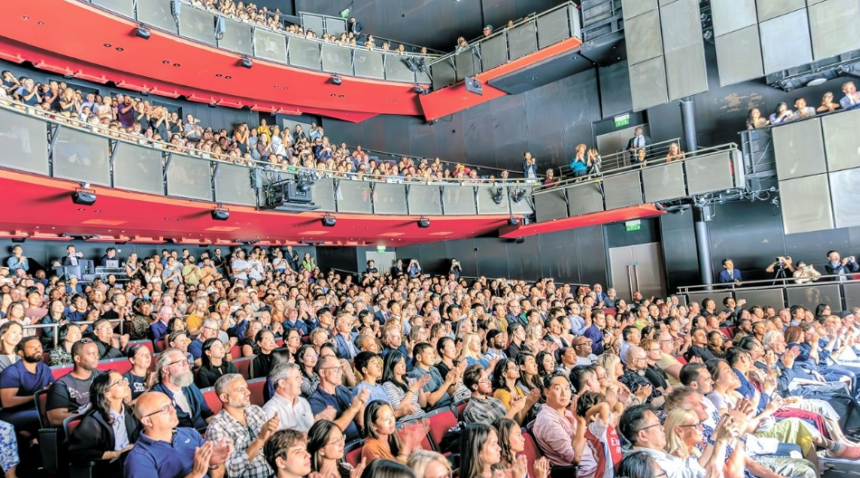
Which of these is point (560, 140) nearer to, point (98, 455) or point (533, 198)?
point (533, 198)

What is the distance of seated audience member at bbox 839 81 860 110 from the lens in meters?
8.66

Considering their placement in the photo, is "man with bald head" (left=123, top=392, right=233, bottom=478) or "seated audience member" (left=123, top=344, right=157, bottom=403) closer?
"man with bald head" (left=123, top=392, right=233, bottom=478)

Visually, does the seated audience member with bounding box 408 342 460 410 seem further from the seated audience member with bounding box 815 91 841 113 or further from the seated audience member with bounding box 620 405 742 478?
the seated audience member with bounding box 815 91 841 113

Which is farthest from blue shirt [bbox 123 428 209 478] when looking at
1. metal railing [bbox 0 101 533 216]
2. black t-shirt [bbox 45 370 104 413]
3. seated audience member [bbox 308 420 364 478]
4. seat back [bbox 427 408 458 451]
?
metal railing [bbox 0 101 533 216]

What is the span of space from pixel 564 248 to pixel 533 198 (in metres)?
1.37

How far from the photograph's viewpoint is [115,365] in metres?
4.12

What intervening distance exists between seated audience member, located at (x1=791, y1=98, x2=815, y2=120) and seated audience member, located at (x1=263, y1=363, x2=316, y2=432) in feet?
29.9

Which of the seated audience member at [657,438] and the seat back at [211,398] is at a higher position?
the seat back at [211,398]

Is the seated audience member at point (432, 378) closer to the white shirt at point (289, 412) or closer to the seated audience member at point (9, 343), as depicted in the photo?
the white shirt at point (289, 412)

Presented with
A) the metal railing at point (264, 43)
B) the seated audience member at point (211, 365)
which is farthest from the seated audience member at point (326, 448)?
the metal railing at point (264, 43)

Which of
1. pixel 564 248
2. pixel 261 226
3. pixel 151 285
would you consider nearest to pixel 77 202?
pixel 151 285

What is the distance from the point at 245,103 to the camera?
12.2m

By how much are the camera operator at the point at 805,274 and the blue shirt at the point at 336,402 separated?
8.11 metres

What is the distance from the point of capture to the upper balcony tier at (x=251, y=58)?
823cm
